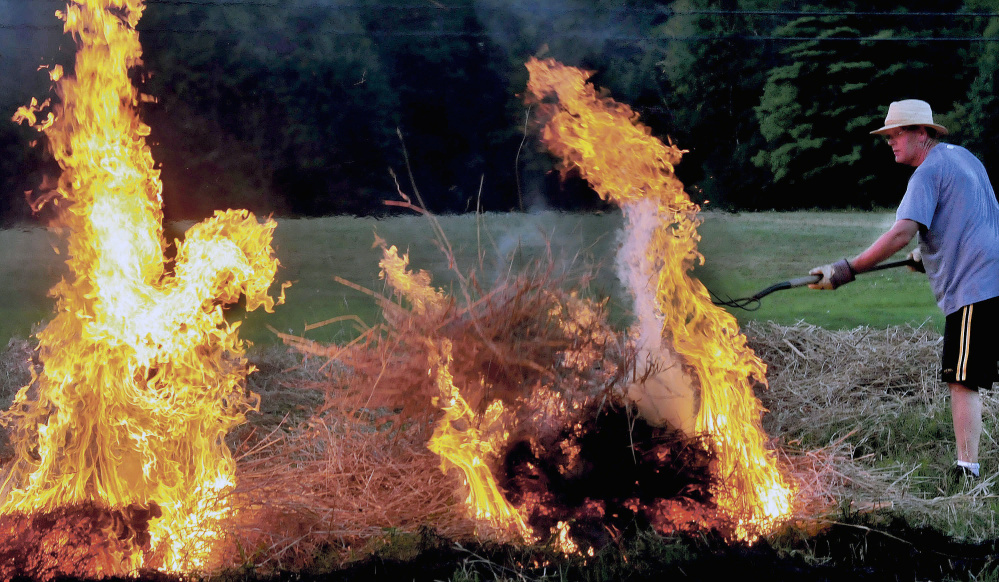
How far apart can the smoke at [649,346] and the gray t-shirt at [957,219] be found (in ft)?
3.94

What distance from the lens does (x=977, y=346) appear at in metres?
3.56

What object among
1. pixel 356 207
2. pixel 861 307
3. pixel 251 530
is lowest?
pixel 861 307

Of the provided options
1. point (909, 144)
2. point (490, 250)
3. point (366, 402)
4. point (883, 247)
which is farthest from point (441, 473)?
point (490, 250)

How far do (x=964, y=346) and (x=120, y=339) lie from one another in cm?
374

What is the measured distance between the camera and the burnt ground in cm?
266

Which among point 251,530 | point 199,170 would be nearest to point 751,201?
point 199,170

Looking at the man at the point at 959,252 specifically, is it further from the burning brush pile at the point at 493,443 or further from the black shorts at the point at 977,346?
the burning brush pile at the point at 493,443

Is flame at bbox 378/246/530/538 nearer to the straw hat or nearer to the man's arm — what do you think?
the man's arm

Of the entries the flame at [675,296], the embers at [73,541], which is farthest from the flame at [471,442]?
the embers at [73,541]

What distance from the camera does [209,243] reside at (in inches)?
128

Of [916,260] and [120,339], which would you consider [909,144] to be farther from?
[120,339]

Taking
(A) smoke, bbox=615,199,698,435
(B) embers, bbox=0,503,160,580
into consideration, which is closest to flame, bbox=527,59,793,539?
(A) smoke, bbox=615,199,698,435

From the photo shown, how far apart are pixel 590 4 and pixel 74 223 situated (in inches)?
243

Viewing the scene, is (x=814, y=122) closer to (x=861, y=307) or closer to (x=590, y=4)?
(x=861, y=307)
